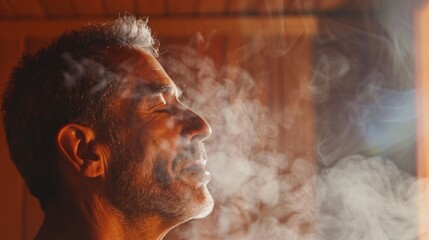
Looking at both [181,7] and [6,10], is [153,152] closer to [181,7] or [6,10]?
[181,7]

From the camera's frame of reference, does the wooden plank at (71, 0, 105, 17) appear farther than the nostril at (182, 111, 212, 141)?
Yes

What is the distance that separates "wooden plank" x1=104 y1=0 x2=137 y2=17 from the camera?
342 centimetres

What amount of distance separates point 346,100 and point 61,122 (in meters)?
2.38

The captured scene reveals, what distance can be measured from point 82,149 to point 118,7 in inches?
77.0

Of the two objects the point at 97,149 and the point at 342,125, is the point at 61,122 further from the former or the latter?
the point at 342,125

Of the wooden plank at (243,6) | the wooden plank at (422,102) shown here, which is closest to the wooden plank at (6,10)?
the wooden plank at (243,6)

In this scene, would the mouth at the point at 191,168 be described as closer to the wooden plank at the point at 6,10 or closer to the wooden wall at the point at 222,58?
→ the wooden wall at the point at 222,58

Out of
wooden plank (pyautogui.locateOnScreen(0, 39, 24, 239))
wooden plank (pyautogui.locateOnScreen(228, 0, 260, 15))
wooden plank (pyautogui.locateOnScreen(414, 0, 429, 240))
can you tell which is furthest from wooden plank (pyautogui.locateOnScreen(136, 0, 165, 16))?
wooden plank (pyautogui.locateOnScreen(414, 0, 429, 240))

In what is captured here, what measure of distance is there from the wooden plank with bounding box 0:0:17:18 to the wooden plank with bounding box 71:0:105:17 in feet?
1.39

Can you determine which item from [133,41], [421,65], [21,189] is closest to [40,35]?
[21,189]

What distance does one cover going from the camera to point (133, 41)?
6.23 ft

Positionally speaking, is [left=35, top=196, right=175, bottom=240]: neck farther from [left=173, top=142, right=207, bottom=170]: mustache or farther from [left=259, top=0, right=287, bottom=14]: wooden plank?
[left=259, top=0, right=287, bottom=14]: wooden plank

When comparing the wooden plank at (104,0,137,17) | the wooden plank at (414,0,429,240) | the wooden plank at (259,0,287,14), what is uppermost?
the wooden plank at (104,0,137,17)

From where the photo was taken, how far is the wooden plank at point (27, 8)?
3.46 m
